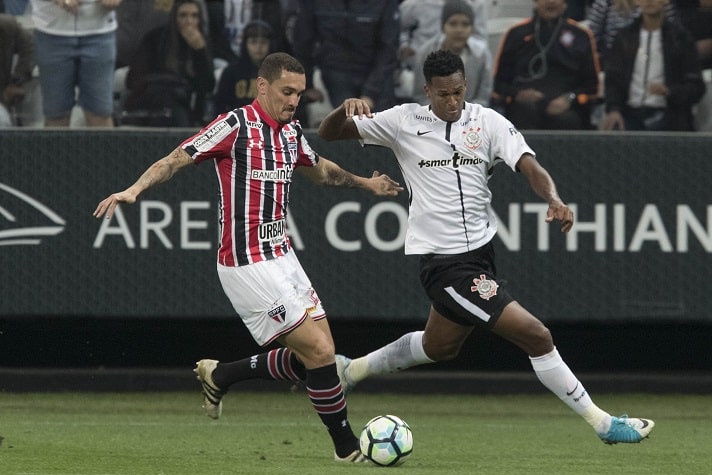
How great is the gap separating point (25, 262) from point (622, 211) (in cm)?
422

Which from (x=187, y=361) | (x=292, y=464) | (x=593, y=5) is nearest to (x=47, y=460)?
(x=292, y=464)

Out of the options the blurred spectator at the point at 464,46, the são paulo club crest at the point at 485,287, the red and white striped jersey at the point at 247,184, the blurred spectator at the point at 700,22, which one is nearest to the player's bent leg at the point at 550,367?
the são paulo club crest at the point at 485,287

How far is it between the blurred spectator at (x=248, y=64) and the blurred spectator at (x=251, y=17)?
3 cm

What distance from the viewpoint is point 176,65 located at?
9.36 metres

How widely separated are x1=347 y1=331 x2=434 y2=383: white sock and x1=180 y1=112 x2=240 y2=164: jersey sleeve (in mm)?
1572

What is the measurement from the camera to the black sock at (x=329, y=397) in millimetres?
6598

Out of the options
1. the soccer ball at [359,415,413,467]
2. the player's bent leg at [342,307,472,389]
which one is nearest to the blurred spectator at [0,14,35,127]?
the player's bent leg at [342,307,472,389]

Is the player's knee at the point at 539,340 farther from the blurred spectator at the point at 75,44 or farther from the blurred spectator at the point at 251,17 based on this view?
the blurred spectator at the point at 75,44

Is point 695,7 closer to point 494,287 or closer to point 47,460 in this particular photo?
point 494,287

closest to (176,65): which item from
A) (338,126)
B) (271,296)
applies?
(338,126)

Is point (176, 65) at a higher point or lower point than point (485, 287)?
higher

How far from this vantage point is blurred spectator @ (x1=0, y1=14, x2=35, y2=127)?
938 centimetres

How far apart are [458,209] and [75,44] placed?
3.52m

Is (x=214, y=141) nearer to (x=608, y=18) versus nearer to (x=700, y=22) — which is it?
(x=608, y=18)
